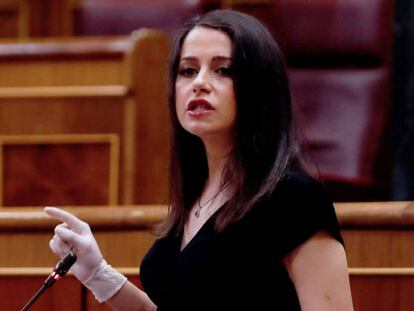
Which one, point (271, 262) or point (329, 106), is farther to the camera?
point (329, 106)

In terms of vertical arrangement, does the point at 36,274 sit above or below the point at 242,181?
below

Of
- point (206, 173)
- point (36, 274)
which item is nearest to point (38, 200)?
point (36, 274)

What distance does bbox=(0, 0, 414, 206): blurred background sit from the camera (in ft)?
2.53

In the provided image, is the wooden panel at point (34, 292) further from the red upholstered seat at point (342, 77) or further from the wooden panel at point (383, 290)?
the red upholstered seat at point (342, 77)

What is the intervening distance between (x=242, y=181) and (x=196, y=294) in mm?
59

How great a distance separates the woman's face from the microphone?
3.5 inches

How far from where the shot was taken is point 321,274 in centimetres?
38

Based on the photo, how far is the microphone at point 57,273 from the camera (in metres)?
0.41

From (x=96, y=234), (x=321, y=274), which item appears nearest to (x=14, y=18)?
(x=96, y=234)

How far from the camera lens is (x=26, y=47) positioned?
831 millimetres

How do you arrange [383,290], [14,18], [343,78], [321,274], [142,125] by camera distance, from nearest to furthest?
[321,274] < [383,290] < [142,125] < [343,78] < [14,18]

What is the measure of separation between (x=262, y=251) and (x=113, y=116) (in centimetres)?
40

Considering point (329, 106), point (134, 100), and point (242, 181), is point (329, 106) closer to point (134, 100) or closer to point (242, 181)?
point (134, 100)

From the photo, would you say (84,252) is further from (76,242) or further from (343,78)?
(343,78)
